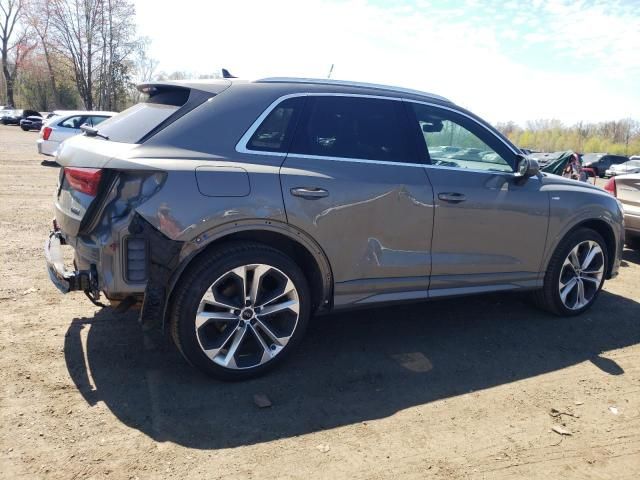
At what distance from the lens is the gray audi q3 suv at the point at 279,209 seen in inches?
123

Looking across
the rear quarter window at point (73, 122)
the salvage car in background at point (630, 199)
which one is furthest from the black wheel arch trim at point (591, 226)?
the rear quarter window at point (73, 122)

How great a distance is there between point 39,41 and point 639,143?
196ft

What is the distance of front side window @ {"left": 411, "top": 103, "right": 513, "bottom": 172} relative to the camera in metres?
4.08

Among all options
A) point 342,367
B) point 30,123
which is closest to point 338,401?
point 342,367

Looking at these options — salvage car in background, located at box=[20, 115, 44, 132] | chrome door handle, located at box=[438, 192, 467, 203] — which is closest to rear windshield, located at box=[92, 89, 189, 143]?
chrome door handle, located at box=[438, 192, 467, 203]

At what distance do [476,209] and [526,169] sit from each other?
586mm

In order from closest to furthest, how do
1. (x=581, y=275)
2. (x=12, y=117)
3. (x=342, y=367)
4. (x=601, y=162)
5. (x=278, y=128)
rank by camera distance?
(x=278, y=128) < (x=342, y=367) < (x=581, y=275) < (x=601, y=162) < (x=12, y=117)

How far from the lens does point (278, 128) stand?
139 inches

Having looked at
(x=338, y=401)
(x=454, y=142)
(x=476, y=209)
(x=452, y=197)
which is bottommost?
(x=338, y=401)

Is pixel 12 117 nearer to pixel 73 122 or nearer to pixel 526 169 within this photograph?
pixel 73 122

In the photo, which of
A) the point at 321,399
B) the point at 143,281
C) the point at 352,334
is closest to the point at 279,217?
the point at 143,281

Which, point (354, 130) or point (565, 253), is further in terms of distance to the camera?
point (565, 253)

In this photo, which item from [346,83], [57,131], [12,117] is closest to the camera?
[346,83]

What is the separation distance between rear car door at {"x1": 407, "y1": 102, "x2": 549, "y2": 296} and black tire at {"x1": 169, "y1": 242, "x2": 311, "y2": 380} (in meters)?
1.32
